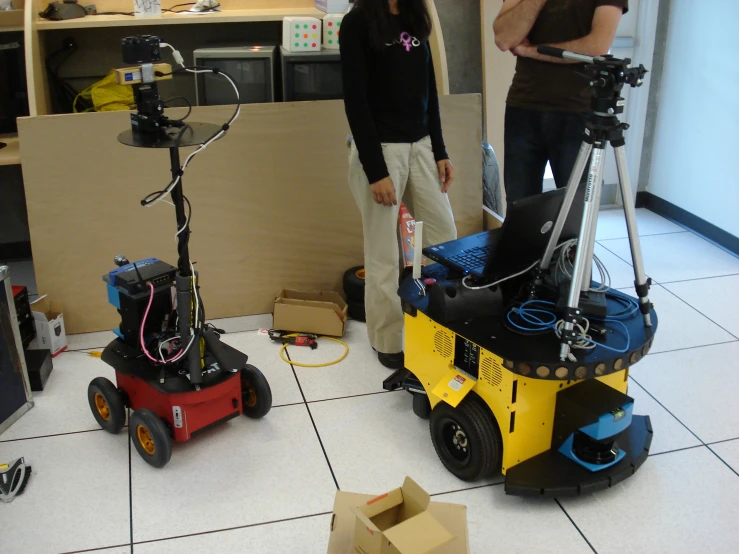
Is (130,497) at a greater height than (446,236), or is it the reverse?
(446,236)

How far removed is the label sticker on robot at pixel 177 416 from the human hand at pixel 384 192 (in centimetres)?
91

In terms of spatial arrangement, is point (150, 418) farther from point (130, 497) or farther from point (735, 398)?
point (735, 398)

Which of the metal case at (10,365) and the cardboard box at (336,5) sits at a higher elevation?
the cardboard box at (336,5)

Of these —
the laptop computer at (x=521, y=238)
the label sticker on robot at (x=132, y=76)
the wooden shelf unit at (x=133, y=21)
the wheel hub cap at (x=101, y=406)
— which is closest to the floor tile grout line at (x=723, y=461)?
the laptop computer at (x=521, y=238)

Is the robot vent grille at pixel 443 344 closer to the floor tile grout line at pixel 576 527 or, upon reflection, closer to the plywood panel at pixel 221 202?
the floor tile grout line at pixel 576 527

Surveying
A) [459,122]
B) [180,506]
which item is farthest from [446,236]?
[180,506]

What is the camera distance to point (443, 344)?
225 centimetres

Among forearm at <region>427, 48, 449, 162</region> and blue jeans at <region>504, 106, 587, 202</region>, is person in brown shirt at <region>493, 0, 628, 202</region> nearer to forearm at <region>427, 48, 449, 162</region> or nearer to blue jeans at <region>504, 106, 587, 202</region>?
blue jeans at <region>504, 106, 587, 202</region>

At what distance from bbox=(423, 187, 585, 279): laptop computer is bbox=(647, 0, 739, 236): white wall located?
1896 mm

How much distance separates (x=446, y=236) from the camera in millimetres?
2746

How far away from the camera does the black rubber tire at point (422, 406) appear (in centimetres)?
248

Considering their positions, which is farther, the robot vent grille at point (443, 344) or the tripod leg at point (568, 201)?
the robot vent grille at point (443, 344)

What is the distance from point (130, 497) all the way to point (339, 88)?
1860 mm

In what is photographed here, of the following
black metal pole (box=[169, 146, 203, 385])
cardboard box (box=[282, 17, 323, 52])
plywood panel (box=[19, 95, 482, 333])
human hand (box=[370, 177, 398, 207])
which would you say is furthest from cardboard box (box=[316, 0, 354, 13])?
black metal pole (box=[169, 146, 203, 385])
